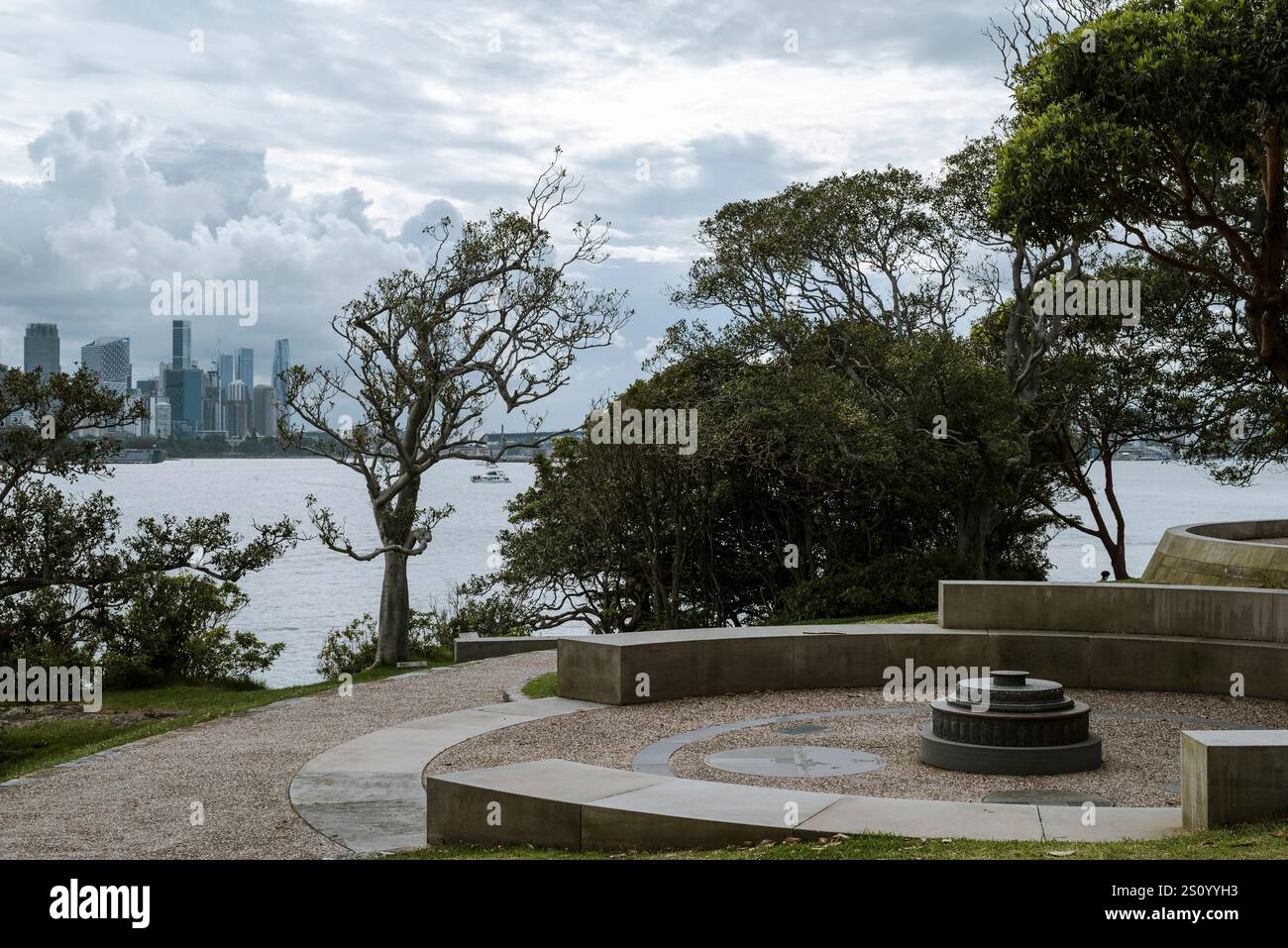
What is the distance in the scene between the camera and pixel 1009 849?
645 centimetres

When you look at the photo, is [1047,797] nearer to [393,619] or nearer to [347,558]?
[393,619]

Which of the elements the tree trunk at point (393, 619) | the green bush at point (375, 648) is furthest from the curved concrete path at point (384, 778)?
the green bush at point (375, 648)

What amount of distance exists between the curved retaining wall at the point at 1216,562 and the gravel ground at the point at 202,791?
9.97m

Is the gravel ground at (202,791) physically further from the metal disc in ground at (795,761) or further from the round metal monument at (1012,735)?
the round metal monument at (1012,735)

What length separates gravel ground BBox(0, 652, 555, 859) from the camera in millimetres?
7762

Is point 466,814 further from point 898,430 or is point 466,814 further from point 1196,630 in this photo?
point 898,430

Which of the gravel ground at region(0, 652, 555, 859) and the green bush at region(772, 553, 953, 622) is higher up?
the green bush at region(772, 553, 953, 622)

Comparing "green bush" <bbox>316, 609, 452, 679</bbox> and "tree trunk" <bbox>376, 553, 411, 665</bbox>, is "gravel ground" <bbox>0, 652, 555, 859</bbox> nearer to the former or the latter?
"tree trunk" <bbox>376, 553, 411, 665</bbox>

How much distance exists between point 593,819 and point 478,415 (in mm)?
15699

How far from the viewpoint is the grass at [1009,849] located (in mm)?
6234

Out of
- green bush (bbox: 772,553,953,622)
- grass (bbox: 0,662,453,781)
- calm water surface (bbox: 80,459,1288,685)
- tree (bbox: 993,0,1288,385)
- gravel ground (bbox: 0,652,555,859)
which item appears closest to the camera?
gravel ground (bbox: 0,652,555,859)

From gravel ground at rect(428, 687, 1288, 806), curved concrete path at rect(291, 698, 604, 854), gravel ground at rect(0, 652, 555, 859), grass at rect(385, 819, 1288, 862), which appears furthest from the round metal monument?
gravel ground at rect(0, 652, 555, 859)

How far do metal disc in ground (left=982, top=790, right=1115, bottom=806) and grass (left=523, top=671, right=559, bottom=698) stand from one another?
6041 millimetres
